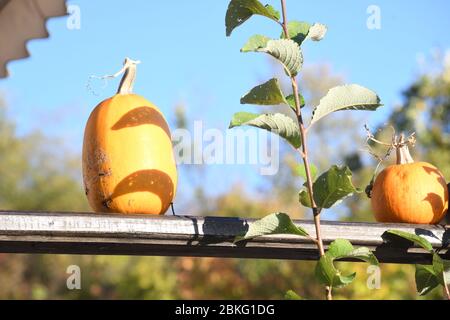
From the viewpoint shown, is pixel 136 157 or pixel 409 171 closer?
pixel 136 157

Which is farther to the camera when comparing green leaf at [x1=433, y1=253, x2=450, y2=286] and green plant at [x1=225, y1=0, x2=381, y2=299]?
green leaf at [x1=433, y1=253, x2=450, y2=286]

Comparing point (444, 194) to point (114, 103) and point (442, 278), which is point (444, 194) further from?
point (114, 103)

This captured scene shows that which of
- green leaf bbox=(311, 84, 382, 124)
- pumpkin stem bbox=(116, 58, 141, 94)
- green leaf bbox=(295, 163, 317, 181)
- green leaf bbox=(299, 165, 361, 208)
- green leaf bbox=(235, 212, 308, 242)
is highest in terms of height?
pumpkin stem bbox=(116, 58, 141, 94)

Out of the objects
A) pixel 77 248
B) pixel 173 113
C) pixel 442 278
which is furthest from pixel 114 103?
pixel 173 113

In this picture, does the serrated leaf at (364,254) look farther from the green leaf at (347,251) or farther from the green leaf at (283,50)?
the green leaf at (283,50)

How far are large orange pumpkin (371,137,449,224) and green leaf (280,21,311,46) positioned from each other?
1.80ft

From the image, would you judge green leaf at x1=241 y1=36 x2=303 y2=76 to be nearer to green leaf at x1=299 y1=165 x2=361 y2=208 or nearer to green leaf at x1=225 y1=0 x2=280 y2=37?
green leaf at x1=225 y1=0 x2=280 y2=37

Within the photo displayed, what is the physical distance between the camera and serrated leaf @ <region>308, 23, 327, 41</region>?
1582mm

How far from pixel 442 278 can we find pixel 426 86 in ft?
37.0

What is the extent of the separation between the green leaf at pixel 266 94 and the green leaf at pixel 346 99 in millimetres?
79

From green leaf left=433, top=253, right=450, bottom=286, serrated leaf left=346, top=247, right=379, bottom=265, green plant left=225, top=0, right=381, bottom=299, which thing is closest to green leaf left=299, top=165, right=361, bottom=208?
green plant left=225, top=0, right=381, bottom=299

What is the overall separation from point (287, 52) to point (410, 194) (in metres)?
0.65

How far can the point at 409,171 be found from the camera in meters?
2.01

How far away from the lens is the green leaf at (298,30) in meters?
1.59
